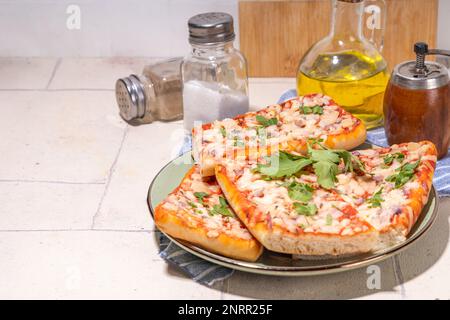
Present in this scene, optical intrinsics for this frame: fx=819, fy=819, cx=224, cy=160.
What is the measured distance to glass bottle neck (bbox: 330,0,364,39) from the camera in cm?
176

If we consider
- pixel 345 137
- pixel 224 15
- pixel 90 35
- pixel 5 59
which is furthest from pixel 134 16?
pixel 345 137

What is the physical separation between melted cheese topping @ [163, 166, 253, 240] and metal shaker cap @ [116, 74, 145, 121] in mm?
444

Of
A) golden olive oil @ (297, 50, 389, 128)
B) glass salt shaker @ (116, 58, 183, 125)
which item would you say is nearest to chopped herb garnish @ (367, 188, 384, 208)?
golden olive oil @ (297, 50, 389, 128)

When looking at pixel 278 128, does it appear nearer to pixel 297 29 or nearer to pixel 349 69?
pixel 349 69

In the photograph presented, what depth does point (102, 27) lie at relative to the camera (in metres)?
2.24

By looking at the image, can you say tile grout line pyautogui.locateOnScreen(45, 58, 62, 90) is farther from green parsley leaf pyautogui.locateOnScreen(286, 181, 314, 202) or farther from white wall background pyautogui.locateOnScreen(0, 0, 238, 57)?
green parsley leaf pyautogui.locateOnScreen(286, 181, 314, 202)

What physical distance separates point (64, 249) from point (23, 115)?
0.63m

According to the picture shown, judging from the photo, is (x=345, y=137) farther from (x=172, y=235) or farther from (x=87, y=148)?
(x=87, y=148)

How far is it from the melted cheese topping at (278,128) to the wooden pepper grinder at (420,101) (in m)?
0.09

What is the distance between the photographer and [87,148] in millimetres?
1853

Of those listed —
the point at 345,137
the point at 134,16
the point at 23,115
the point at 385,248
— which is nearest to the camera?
the point at 385,248

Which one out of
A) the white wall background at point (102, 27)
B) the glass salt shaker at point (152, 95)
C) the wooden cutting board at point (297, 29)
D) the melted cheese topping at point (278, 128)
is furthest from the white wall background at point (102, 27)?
the melted cheese topping at point (278, 128)

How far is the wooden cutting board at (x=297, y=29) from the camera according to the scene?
2.00m

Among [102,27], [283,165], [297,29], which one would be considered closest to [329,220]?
[283,165]
